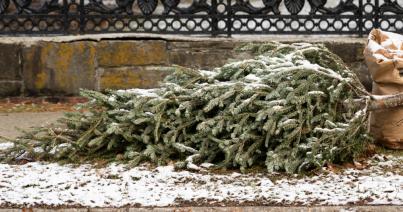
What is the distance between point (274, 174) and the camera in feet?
21.8

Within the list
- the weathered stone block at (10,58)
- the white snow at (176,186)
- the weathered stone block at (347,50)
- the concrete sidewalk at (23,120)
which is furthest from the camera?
the weathered stone block at (10,58)

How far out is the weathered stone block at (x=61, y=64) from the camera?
10.0m

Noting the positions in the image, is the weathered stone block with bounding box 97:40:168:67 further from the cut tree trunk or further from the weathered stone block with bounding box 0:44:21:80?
the cut tree trunk

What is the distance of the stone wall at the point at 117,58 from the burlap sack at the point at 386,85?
8.35 feet

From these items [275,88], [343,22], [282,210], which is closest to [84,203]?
[282,210]

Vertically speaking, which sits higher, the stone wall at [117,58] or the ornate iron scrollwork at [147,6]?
the ornate iron scrollwork at [147,6]

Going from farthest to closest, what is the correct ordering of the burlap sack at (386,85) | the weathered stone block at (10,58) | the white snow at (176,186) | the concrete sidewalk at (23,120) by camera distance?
1. the weathered stone block at (10,58)
2. the concrete sidewalk at (23,120)
3. the burlap sack at (386,85)
4. the white snow at (176,186)

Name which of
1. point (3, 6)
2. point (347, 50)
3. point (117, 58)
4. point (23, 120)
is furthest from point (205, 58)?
point (3, 6)

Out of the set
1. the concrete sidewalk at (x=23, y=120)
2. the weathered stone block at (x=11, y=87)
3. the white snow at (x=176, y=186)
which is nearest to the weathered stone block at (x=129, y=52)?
the concrete sidewalk at (x=23, y=120)

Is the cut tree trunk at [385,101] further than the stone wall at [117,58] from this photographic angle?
No

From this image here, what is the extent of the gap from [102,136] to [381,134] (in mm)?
2162

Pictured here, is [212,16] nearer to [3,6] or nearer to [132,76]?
[132,76]

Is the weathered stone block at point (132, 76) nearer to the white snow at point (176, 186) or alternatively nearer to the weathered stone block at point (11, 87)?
the weathered stone block at point (11, 87)

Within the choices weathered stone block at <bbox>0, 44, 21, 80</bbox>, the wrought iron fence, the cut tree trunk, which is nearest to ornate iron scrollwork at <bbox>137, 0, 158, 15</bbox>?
the wrought iron fence
